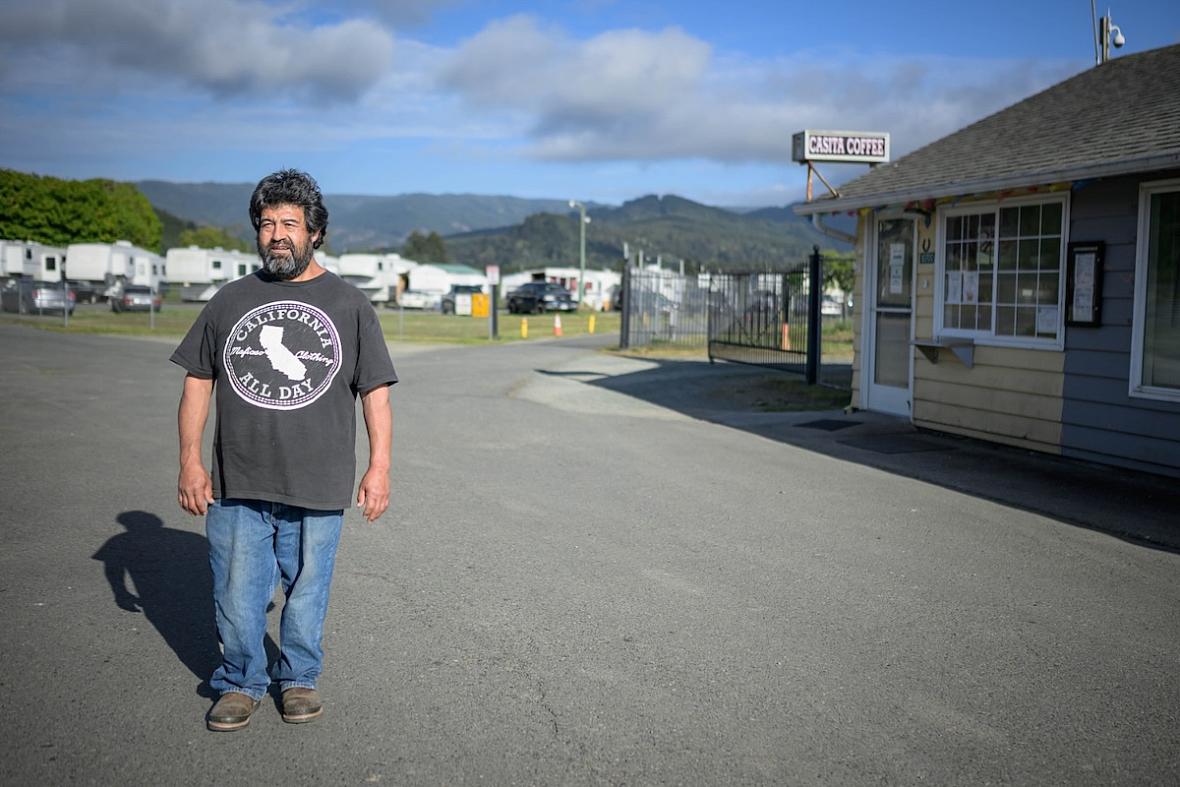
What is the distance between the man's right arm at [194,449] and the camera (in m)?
3.76

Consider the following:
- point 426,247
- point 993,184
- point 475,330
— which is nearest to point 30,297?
point 475,330

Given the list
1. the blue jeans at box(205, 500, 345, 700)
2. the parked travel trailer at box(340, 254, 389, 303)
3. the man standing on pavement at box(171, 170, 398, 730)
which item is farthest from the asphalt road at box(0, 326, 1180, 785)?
the parked travel trailer at box(340, 254, 389, 303)

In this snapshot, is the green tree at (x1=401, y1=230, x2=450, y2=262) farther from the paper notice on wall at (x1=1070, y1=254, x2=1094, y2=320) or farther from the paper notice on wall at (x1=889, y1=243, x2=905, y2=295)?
the paper notice on wall at (x1=1070, y1=254, x2=1094, y2=320)

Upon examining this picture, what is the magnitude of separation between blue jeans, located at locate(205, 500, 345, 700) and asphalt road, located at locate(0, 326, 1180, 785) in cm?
21

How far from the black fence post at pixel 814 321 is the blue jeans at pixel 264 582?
1398cm

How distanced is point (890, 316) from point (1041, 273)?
2819mm

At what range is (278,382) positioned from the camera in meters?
3.76

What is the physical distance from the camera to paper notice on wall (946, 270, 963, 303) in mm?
11561

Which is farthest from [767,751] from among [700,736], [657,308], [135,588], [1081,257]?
[657,308]

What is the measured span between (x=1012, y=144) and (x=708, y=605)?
8.42 meters

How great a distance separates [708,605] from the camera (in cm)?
534

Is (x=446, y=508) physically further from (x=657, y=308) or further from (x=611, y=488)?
(x=657, y=308)

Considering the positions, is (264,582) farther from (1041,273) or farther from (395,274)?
(395,274)

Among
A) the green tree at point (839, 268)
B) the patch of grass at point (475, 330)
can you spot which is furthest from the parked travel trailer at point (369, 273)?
the green tree at point (839, 268)
